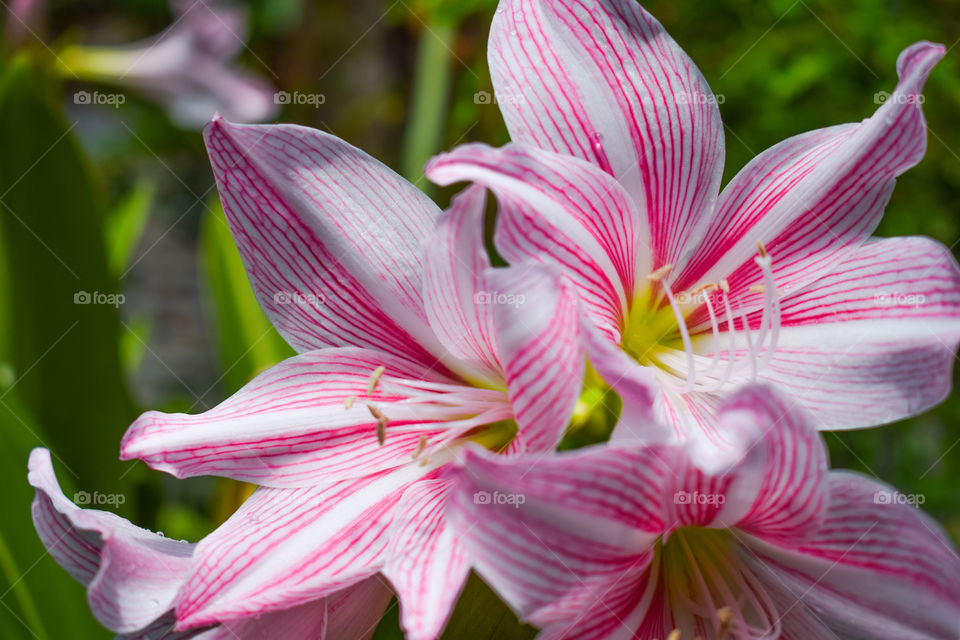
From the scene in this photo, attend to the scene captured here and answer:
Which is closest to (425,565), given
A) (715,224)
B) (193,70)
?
(715,224)

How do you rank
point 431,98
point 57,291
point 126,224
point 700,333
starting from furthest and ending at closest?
point 126,224, point 431,98, point 57,291, point 700,333

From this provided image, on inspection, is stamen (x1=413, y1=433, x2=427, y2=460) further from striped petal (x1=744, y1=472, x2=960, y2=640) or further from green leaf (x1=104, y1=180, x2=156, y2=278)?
green leaf (x1=104, y1=180, x2=156, y2=278)

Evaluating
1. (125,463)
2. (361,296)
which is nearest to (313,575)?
(361,296)

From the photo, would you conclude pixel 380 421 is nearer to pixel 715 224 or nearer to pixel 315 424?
pixel 315 424

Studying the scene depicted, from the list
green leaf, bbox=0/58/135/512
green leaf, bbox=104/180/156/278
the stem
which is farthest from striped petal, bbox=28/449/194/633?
green leaf, bbox=104/180/156/278

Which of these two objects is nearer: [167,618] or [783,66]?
[167,618]

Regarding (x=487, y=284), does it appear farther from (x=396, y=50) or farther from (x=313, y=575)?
(x=396, y=50)
